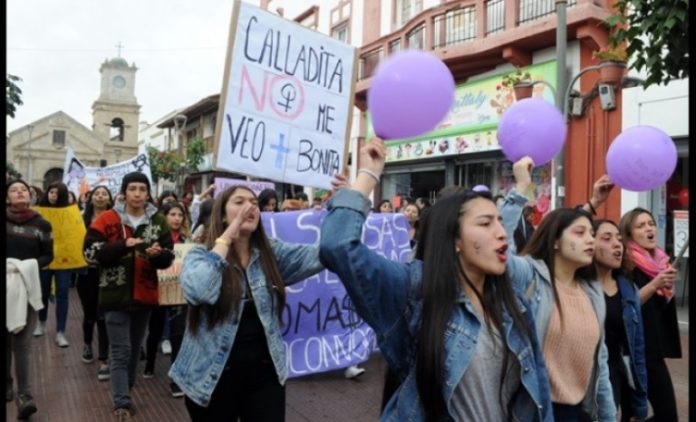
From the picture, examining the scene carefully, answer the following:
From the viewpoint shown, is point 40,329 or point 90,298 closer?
point 90,298

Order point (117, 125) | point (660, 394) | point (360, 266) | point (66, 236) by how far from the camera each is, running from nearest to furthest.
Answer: point (360, 266), point (660, 394), point (66, 236), point (117, 125)

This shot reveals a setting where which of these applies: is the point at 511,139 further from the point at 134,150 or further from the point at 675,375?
the point at 134,150

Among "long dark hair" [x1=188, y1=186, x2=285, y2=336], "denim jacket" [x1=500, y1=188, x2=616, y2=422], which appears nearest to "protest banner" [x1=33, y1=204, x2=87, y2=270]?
"long dark hair" [x1=188, y1=186, x2=285, y2=336]

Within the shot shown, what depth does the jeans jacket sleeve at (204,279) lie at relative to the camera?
271cm

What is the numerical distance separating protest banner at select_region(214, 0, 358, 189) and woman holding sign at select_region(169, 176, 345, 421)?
2.75ft

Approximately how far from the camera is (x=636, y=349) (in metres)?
3.31

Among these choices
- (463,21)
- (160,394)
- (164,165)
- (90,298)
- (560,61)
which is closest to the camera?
(160,394)

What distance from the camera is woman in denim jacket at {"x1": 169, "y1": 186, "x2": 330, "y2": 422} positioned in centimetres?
Result: 273

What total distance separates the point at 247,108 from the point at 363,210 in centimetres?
207

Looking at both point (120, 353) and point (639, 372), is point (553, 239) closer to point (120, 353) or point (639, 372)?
point (639, 372)

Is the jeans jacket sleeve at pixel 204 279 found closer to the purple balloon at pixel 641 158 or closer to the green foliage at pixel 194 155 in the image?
the purple balloon at pixel 641 158

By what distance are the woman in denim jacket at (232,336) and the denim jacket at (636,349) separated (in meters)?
1.89

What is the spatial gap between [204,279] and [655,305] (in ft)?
9.40

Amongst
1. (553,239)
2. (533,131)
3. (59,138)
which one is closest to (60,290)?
(533,131)
